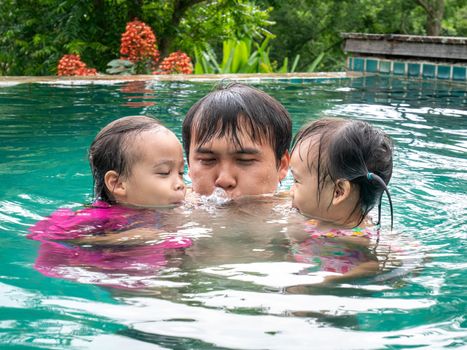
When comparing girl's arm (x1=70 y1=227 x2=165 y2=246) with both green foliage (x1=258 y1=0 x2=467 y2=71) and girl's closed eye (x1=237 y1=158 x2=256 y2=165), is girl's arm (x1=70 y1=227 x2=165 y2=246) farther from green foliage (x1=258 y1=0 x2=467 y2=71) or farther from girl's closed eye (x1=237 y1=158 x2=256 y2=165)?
green foliage (x1=258 y1=0 x2=467 y2=71)

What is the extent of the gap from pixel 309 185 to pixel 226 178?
44cm

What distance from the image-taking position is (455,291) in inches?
108

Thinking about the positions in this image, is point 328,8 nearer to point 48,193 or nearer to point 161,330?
point 48,193

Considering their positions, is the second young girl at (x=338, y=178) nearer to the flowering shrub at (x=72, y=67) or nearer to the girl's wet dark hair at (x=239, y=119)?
the girl's wet dark hair at (x=239, y=119)

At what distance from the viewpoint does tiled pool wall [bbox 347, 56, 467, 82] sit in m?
10.6

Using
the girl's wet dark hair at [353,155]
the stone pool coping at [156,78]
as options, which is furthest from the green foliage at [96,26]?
the girl's wet dark hair at [353,155]

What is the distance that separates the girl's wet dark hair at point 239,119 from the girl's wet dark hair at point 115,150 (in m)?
0.21

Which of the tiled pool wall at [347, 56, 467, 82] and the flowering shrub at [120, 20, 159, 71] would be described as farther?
the flowering shrub at [120, 20, 159, 71]

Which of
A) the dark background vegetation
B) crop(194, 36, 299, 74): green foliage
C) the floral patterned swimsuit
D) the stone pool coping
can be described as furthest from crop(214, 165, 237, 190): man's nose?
crop(194, 36, 299, 74): green foliage

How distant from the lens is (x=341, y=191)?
329 cm

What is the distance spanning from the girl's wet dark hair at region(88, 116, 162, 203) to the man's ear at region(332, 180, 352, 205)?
93 cm

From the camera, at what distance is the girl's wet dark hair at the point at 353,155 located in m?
3.24

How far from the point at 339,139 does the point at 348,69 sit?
9.35 metres

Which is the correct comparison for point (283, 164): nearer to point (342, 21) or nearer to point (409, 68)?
point (409, 68)
